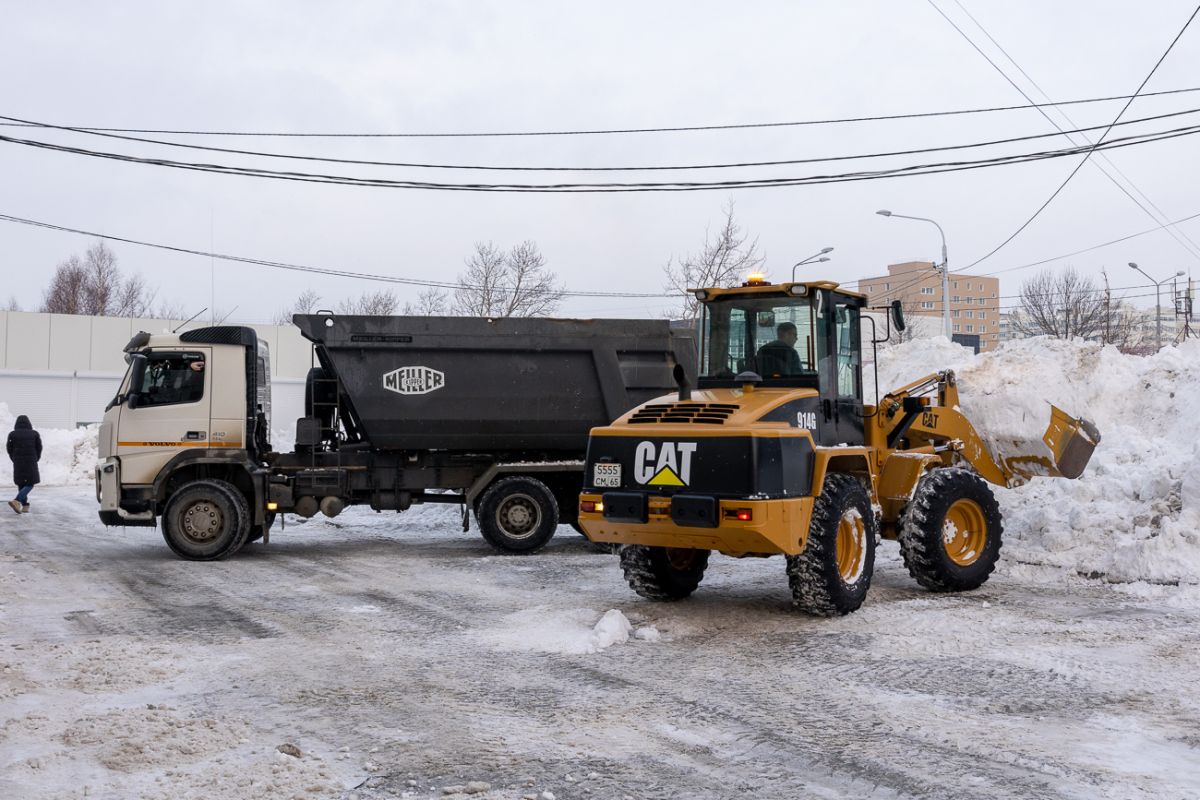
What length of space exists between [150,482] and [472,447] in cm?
378

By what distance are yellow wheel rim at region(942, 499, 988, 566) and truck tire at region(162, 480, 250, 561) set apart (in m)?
7.87

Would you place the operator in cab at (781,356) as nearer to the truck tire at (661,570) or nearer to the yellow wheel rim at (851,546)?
the yellow wheel rim at (851,546)

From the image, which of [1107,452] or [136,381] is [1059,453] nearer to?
[1107,452]

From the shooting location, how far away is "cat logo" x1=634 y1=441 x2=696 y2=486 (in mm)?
8156

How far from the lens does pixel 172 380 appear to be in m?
12.7

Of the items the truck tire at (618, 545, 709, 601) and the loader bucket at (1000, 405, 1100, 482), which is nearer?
the truck tire at (618, 545, 709, 601)

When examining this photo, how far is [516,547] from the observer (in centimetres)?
1322

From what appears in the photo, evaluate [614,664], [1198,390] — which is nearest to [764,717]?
[614,664]

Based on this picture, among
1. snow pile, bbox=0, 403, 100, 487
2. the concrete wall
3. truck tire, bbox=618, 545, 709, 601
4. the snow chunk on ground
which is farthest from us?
the concrete wall

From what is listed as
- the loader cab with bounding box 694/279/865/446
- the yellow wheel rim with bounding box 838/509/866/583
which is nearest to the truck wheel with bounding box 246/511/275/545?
the loader cab with bounding box 694/279/865/446

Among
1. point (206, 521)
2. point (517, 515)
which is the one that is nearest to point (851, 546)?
point (517, 515)

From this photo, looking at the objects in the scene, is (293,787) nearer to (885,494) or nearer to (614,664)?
(614,664)

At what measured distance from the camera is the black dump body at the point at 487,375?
12.9 meters

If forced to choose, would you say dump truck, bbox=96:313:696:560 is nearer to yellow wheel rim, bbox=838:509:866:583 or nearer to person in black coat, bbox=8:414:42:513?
yellow wheel rim, bbox=838:509:866:583
